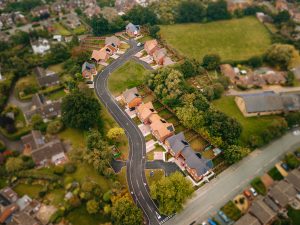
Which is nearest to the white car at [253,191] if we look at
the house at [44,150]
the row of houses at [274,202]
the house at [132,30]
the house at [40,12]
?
the row of houses at [274,202]

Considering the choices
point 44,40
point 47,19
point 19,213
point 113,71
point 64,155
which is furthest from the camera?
point 47,19

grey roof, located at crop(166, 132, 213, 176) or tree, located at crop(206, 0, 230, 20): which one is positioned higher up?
tree, located at crop(206, 0, 230, 20)

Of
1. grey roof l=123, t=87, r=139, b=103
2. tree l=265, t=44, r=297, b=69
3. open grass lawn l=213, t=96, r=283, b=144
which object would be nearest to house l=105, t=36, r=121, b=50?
grey roof l=123, t=87, r=139, b=103

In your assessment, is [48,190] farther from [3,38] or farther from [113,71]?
[3,38]

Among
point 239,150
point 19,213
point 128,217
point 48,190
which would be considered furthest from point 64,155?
point 239,150

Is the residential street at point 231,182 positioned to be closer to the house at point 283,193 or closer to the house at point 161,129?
the house at point 283,193

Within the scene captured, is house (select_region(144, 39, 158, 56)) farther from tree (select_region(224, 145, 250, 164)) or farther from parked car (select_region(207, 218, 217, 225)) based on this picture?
parked car (select_region(207, 218, 217, 225))
